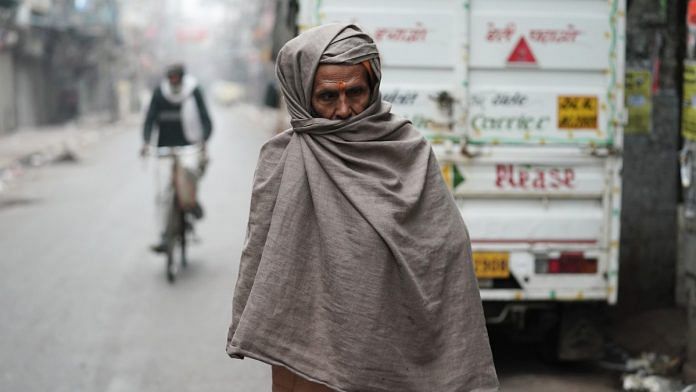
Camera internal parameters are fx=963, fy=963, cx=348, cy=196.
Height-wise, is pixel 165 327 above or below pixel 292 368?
below

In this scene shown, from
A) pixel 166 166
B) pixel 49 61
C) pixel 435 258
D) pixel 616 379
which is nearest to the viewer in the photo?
pixel 435 258

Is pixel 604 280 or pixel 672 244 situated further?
pixel 672 244

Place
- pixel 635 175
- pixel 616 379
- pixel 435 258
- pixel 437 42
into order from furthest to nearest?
pixel 635 175
pixel 616 379
pixel 437 42
pixel 435 258

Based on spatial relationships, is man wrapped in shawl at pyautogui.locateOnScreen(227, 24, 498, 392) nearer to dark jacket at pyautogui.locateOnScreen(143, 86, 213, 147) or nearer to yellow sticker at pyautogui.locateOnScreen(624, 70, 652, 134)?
yellow sticker at pyautogui.locateOnScreen(624, 70, 652, 134)

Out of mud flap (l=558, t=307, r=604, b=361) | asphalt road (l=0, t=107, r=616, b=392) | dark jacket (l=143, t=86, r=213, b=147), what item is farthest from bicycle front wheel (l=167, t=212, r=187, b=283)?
mud flap (l=558, t=307, r=604, b=361)

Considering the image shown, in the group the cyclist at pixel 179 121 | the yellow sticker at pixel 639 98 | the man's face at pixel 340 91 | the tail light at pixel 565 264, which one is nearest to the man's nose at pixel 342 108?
the man's face at pixel 340 91

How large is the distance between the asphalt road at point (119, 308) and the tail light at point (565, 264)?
711 millimetres

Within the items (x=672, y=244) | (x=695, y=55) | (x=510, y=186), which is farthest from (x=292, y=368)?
(x=672, y=244)

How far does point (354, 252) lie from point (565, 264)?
3031 mm

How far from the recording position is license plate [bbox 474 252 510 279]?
520 centimetres

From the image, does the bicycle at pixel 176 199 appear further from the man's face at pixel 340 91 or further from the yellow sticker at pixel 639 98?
the man's face at pixel 340 91

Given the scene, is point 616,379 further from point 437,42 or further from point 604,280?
point 437,42

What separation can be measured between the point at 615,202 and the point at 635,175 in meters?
1.65

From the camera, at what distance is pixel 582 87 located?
5188 mm
